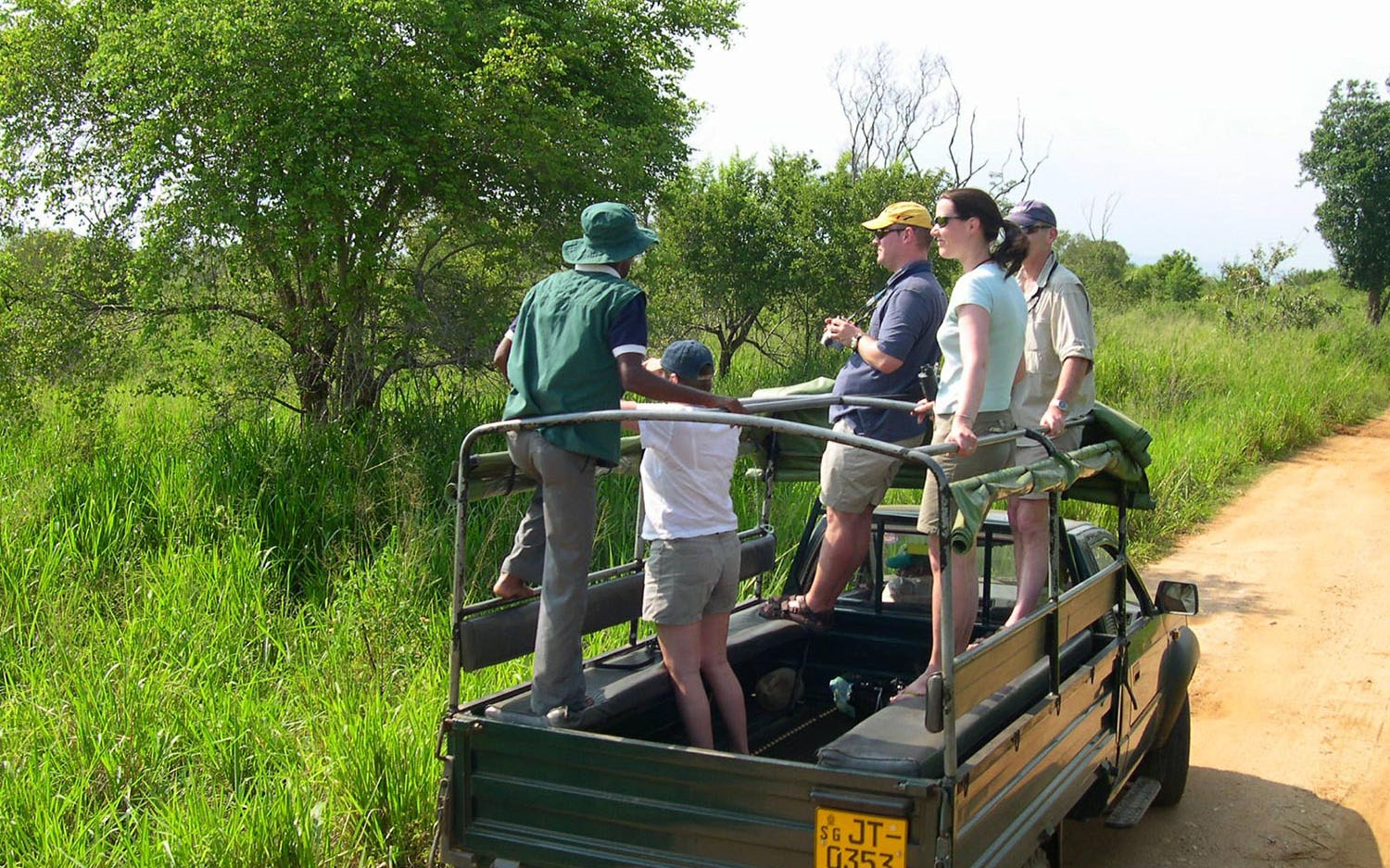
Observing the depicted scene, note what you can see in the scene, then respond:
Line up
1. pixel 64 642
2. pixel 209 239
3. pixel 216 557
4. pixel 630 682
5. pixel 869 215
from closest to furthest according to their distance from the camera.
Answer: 1. pixel 630 682
2. pixel 64 642
3. pixel 216 557
4. pixel 209 239
5. pixel 869 215

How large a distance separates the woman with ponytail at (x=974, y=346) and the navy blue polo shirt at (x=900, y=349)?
0.73ft

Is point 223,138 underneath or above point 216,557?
above

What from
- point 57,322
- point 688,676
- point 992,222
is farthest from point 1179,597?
point 57,322

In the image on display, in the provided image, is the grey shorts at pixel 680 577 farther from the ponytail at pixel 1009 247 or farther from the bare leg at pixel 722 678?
the ponytail at pixel 1009 247

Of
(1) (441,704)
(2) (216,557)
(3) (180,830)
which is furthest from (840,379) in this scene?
(2) (216,557)

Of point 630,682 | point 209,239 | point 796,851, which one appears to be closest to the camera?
point 796,851

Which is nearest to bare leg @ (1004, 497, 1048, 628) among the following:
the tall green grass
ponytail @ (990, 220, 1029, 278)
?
ponytail @ (990, 220, 1029, 278)

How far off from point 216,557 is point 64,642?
0.92 metres

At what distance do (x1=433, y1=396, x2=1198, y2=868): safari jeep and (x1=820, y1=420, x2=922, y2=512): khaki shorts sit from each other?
0.25 meters

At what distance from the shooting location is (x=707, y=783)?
3.15m

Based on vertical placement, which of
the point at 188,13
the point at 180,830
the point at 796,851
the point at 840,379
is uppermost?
the point at 188,13

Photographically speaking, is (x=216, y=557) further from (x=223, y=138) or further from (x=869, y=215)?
(x=869, y=215)

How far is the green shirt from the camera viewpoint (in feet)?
11.8

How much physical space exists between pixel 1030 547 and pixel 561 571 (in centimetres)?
181
